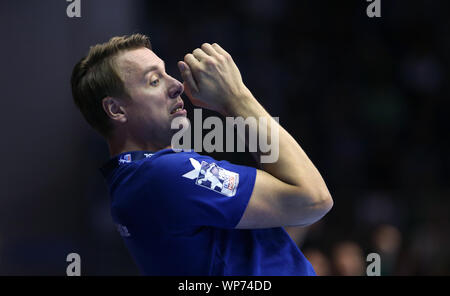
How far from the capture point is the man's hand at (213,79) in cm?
202

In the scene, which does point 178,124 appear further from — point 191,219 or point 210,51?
point 191,219

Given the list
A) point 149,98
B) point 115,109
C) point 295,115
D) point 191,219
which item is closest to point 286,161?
point 191,219

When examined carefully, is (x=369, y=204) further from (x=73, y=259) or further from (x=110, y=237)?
(x=73, y=259)

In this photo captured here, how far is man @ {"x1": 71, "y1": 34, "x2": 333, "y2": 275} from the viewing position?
6.29ft

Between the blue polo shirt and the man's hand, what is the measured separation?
239 mm

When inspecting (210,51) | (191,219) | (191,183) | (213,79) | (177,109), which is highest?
(210,51)

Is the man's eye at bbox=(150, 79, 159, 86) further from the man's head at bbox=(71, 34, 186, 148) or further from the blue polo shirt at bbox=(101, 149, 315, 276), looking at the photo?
the blue polo shirt at bbox=(101, 149, 315, 276)

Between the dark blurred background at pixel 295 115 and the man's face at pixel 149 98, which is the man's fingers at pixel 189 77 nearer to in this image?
the man's face at pixel 149 98

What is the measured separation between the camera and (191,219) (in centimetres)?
192

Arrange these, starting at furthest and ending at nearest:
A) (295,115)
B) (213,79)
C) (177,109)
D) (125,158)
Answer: (295,115)
(177,109)
(125,158)
(213,79)

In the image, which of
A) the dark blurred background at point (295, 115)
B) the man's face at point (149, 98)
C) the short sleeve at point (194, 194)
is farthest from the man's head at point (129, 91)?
the dark blurred background at point (295, 115)

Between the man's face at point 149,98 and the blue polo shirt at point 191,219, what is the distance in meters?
0.13

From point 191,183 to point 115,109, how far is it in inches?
21.1
